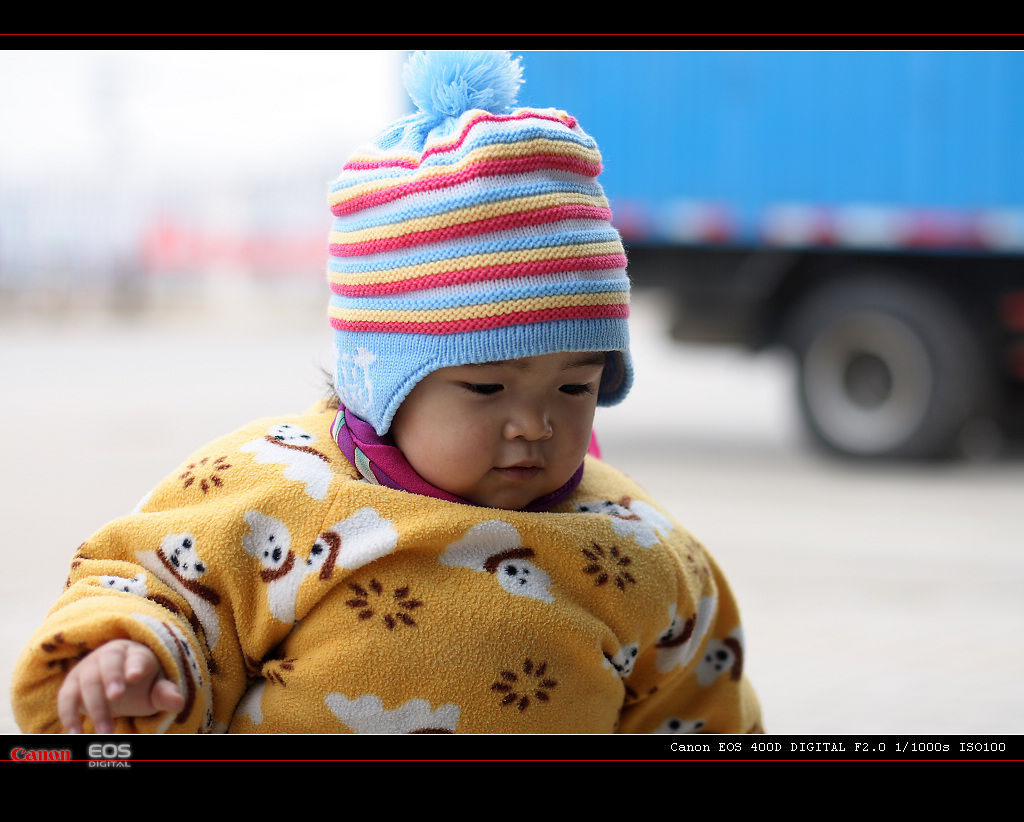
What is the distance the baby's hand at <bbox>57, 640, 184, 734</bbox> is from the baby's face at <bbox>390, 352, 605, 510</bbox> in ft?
1.48

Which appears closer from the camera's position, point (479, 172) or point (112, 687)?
point (112, 687)

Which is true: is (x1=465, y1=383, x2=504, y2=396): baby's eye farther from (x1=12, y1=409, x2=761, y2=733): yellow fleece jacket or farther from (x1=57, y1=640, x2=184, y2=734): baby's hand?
(x1=57, y1=640, x2=184, y2=734): baby's hand

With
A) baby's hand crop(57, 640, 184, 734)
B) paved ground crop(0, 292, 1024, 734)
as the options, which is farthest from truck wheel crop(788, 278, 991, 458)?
baby's hand crop(57, 640, 184, 734)

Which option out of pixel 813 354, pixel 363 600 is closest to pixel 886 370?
pixel 813 354

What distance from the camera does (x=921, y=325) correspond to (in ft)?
20.2

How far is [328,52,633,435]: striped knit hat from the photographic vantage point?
157 centimetres

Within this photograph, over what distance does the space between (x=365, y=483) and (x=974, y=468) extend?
528cm

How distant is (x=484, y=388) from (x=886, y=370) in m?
5.11
